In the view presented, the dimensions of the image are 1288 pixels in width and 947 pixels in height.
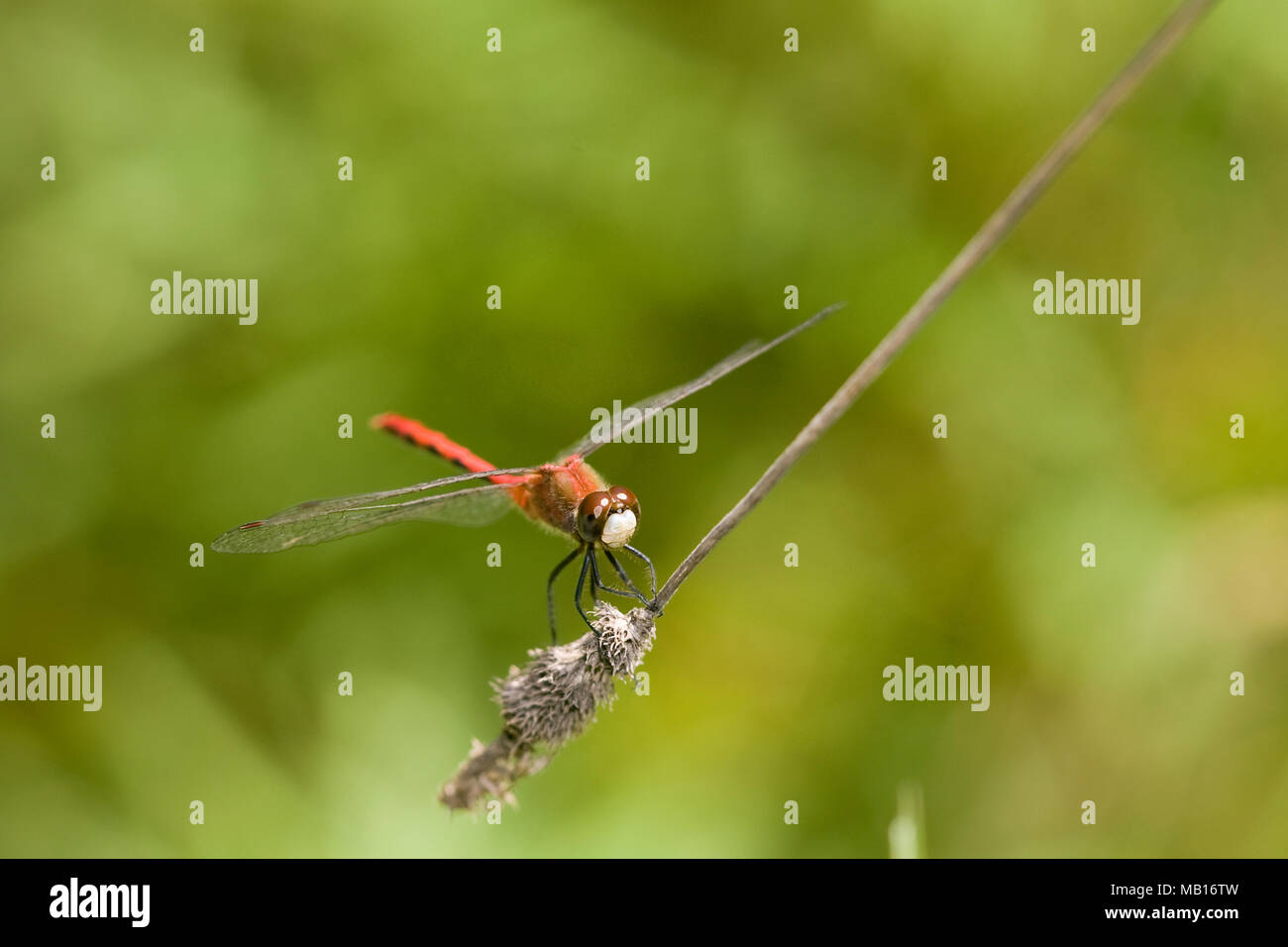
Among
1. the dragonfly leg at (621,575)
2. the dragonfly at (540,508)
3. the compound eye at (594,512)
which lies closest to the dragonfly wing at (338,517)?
the dragonfly at (540,508)

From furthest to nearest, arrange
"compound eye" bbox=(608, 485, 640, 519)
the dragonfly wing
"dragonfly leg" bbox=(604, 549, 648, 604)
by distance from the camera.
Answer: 1. "dragonfly leg" bbox=(604, 549, 648, 604)
2. "compound eye" bbox=(608, 485, 640, 519)
3. the dragonfly wing

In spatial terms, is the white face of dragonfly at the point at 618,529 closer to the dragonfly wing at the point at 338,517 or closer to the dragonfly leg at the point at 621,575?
the dragonfly leg at the point at 621,575

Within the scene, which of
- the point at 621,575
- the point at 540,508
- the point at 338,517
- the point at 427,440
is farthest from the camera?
the point at 427,440

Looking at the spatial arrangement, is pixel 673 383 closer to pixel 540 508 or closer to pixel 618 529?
pixel 540 508

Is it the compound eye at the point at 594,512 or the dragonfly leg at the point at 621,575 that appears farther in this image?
the dragonfly leg at the point at 621,575

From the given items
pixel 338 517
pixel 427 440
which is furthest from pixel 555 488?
pixel 427 440

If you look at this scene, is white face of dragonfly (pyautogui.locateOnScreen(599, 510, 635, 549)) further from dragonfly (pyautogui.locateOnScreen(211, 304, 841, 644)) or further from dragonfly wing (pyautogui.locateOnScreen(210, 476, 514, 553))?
dragonfly wing (pyautogui.locateOnScreen(210, 476, 514, 553))

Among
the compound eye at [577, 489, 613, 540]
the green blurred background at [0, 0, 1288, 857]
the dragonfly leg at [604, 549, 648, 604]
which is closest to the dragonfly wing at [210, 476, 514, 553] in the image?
the compound eye at [577, 489, 613, 540]
